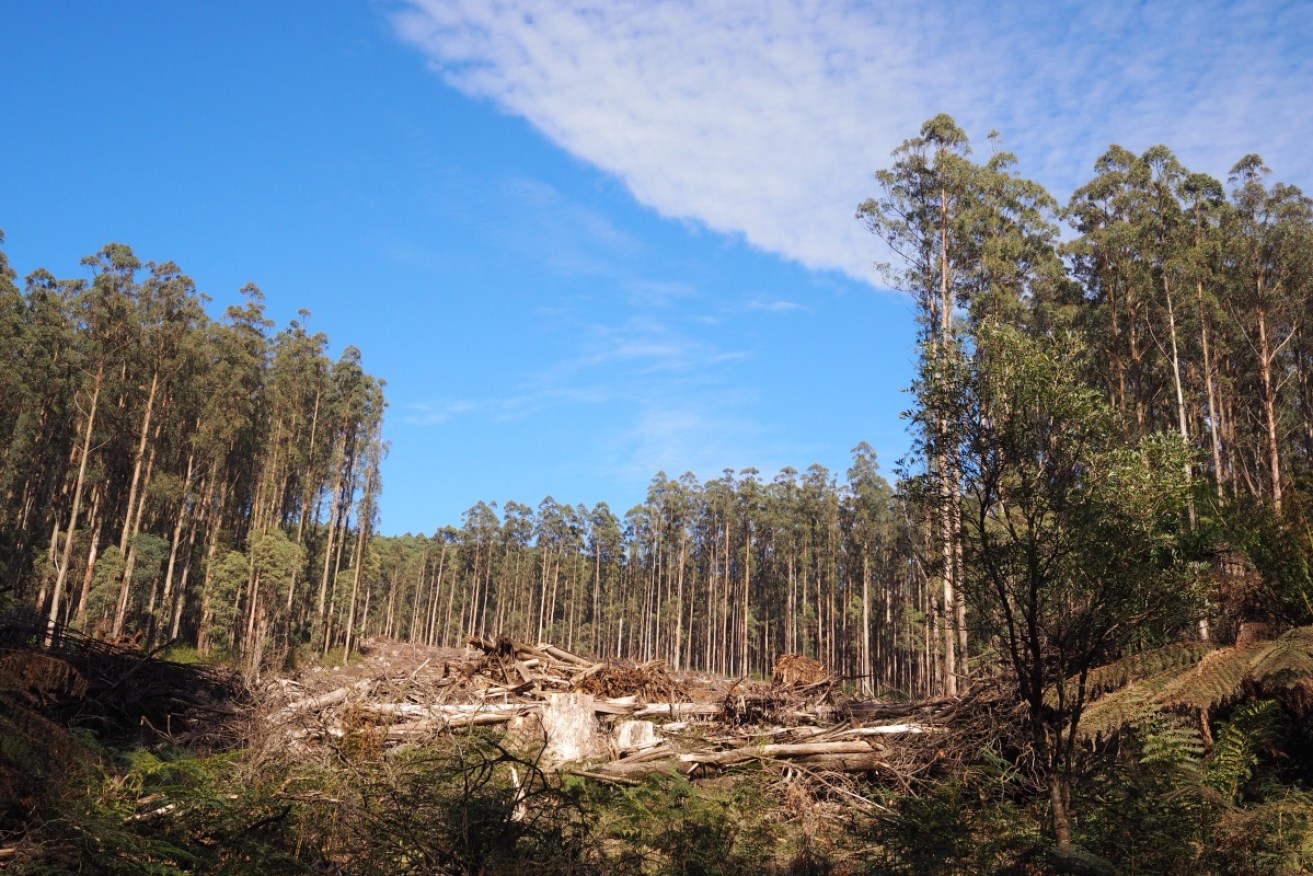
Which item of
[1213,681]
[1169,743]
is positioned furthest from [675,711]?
[1213,681]

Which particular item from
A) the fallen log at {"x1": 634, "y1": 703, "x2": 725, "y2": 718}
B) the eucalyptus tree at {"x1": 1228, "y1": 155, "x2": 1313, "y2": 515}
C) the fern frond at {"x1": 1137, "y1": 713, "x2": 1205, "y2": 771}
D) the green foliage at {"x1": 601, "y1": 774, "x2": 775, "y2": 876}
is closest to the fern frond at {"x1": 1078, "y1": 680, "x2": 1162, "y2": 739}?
the fern frond at {"x1": 1137, "y1": 713, "x2": 1205, "y2": 771}

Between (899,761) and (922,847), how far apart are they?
5.05 metres

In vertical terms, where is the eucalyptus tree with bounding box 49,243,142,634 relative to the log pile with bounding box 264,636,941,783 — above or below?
above

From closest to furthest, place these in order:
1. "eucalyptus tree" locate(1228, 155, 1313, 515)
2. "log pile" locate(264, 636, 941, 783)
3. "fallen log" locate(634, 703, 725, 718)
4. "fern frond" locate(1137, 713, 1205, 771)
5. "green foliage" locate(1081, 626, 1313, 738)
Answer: "green foliage" locate(1081, 626, 1313, 738) < "fern frond" locate(1137, 713, 1205, 771) < "log pile" locate(264, 636, 941, 783) < "fallen log" locate(634, 703, 725, 718) < "eucalyptus tree" locate(1228, 155, 1313, 515)

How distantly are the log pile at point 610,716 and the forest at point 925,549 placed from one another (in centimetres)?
94

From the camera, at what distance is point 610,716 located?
14703 millimetres

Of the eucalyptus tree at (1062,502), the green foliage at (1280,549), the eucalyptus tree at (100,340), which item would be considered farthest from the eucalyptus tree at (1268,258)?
the eucalyptus tree at (100,340)

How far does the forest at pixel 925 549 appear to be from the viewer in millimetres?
7848

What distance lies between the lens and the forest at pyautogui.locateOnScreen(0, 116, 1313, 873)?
7.85 metres

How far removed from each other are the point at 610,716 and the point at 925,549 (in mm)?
6607

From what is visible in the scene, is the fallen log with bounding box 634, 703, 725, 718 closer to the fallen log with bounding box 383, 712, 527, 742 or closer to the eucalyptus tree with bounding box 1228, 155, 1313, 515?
the fallen log with bounding box 383, 712, 527, 742

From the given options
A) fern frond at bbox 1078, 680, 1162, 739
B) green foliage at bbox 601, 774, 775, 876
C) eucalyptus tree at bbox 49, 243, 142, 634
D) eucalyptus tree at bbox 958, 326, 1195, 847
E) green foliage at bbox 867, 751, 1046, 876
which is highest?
eucalyptus tree at bbox 49, 243, 142, 634

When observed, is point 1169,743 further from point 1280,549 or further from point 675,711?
point 675,711

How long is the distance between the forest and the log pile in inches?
37.0
